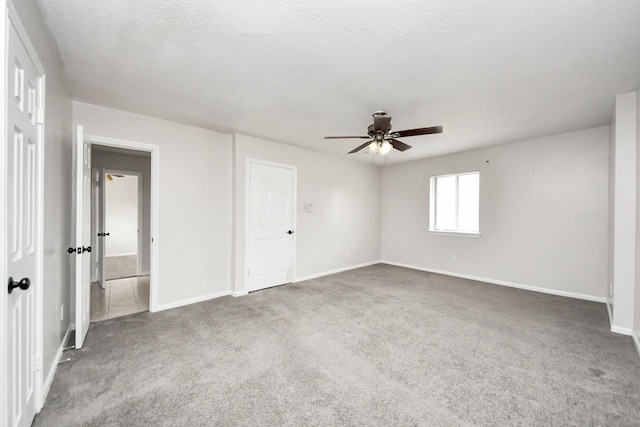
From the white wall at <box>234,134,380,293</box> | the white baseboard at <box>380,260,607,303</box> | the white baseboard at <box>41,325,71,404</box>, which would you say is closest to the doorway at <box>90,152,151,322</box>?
the white baseboard at <box>41,325,71,404</box>

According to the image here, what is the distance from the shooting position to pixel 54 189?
7.24ft

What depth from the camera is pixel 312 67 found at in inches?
90.4

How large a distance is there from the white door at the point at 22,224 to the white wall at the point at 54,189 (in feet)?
0.94

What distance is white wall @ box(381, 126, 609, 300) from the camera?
3.89m

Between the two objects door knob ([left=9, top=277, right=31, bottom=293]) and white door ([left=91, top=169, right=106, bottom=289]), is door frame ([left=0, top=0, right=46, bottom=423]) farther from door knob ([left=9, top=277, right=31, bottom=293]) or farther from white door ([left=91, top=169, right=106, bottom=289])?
white door ([left=91, top=169, right=106, bottom=289])

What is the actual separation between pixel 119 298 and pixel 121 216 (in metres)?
4.87

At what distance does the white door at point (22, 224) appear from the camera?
1.27 m

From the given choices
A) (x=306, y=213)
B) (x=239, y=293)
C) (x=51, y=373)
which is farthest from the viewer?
(x=306, y=213)

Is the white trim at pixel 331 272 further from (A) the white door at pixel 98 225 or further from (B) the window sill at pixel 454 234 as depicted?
(A) the white door at pixel 98 225

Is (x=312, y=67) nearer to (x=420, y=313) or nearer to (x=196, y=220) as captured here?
(x=196, y=220)

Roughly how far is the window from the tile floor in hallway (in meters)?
5.46

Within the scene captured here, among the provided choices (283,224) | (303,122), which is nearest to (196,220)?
(283,224)

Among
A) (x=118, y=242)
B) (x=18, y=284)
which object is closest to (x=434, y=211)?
(x=18, y=284)

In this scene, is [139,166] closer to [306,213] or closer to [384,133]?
[306,213]
